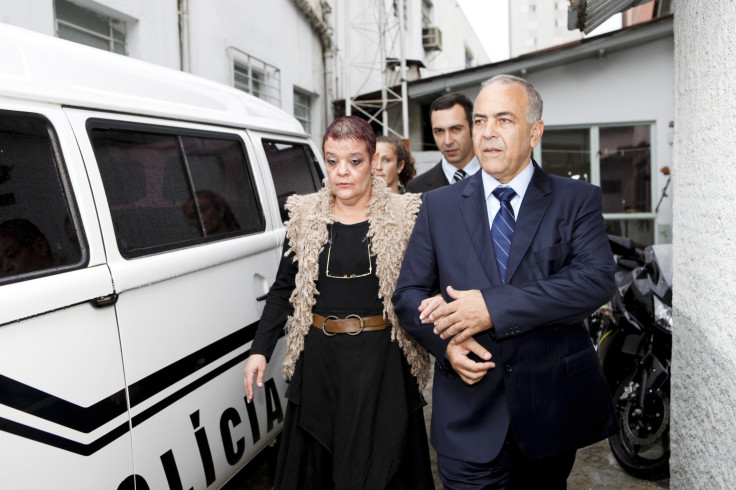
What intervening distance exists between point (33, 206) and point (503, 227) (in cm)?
148

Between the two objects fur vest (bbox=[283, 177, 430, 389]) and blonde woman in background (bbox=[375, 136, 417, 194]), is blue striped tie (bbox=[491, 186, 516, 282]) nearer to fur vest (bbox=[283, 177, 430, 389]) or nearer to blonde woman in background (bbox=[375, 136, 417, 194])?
fur vest (bbox=[283, 177, 430, 389])

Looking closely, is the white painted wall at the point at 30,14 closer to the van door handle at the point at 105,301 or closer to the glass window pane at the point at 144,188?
the glass window pane at the point at 144,188

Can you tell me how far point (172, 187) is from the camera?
2635 mm

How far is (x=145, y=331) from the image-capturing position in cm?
218

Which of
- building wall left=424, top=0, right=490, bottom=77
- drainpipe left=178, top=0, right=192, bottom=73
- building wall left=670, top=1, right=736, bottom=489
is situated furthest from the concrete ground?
building wall left=424, top=0, right=490, bottom=77

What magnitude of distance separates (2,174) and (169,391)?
99 cm

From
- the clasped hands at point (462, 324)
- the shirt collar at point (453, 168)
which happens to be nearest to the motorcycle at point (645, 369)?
the shirt collar at point (453, 168)

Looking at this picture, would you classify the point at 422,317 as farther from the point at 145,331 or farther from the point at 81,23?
the point at 81,23

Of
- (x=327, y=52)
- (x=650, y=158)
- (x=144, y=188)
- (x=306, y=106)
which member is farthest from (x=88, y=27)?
(x=650, y=158)

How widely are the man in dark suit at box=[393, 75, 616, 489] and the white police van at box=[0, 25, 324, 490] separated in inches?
36.9

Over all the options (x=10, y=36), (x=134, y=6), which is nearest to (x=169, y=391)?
(x=10, y=36)

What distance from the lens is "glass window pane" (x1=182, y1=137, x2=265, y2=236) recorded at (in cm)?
284

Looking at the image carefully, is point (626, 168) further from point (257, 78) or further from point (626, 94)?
point (257, 78)

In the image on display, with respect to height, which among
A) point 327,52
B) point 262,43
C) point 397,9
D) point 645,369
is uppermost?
point 397,9
